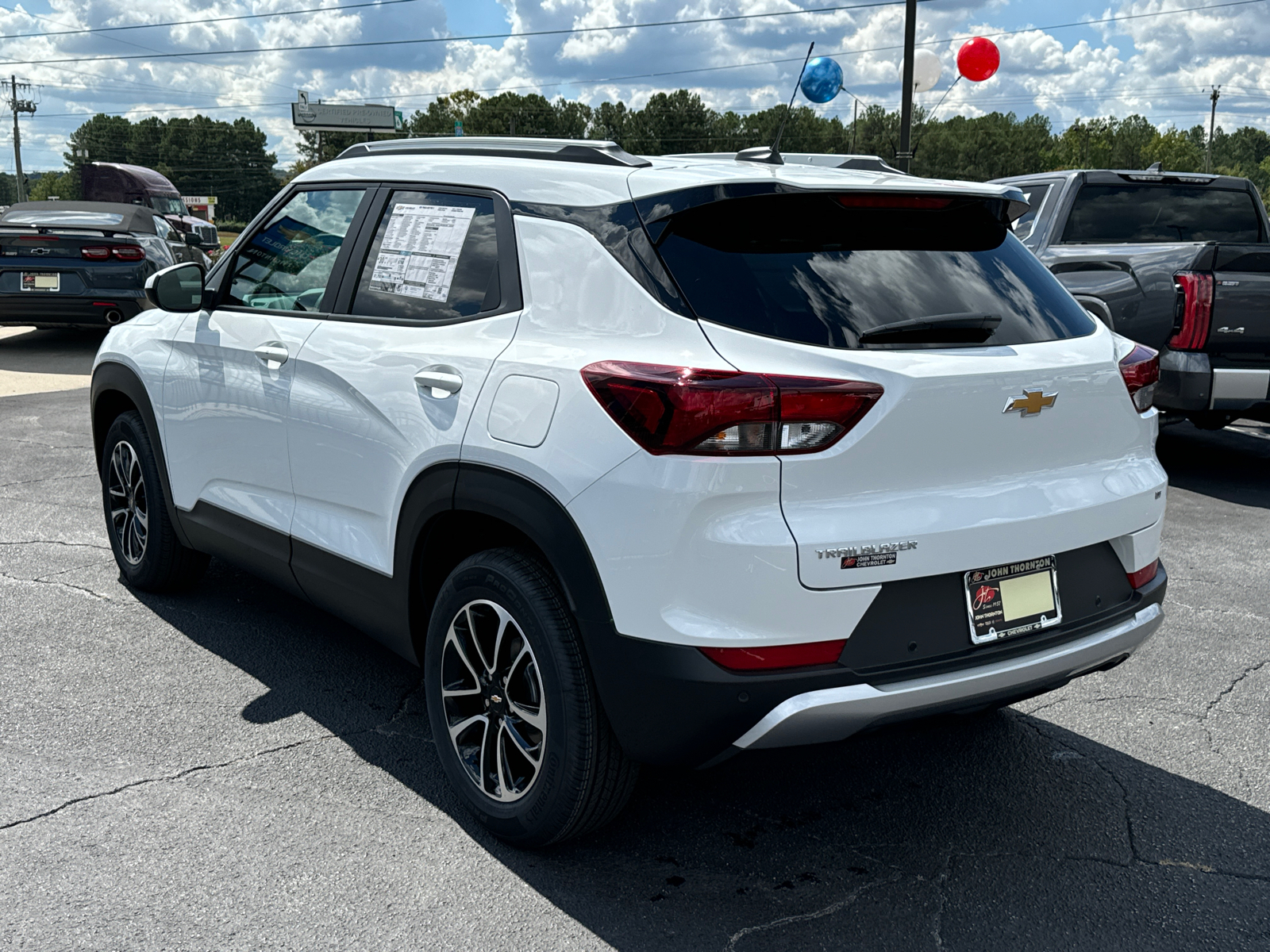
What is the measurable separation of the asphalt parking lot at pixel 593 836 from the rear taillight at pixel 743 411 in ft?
2.46

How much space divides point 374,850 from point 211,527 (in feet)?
5.77

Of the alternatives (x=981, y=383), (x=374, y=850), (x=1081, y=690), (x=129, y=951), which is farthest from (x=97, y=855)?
(x=1081, y=690)

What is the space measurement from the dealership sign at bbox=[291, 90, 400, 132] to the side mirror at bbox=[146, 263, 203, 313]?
90.4 ft

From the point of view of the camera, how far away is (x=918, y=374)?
2635 mm

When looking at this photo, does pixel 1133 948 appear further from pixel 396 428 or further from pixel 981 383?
pixel 396 428

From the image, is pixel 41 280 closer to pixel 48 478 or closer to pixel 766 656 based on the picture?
pixel 48 478

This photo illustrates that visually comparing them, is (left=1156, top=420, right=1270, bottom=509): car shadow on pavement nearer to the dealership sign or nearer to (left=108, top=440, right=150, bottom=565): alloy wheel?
(left=108, top=440, right=150, bottom=565): alloy wheel

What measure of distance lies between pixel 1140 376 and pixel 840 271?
101cm

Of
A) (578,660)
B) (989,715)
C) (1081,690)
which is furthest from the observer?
(1081,690)

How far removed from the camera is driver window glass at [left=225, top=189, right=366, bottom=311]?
3.83 m

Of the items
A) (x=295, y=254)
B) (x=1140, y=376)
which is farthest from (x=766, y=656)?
(x=295, y=254)

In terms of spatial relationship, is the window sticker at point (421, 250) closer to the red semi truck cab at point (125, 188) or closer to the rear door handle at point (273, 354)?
the rear door handle at point (273, 354)

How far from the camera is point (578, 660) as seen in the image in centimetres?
278

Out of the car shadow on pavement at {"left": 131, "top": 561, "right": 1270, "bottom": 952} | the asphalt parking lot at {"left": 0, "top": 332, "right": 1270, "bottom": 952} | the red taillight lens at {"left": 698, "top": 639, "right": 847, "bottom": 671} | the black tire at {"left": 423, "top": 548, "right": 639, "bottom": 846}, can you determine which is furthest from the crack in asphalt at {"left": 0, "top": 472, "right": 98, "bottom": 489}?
the red taillight lens at {"left": 698, "top": 639, "right": 847, "bottom": 671}
